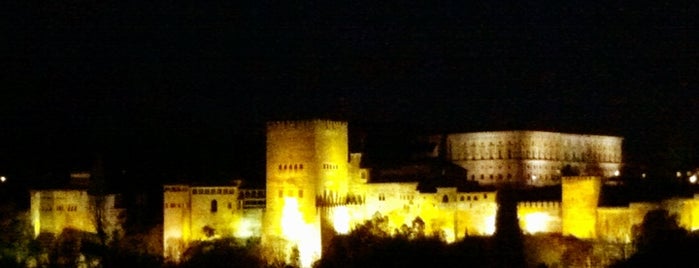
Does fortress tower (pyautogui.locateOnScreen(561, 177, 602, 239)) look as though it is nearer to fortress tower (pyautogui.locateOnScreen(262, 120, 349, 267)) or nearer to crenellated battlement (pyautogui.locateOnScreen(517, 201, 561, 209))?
crenellated battlement (pyautogui.locateOnScreen(517, 201, 561, 209))

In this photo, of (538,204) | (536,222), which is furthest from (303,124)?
(536,222)

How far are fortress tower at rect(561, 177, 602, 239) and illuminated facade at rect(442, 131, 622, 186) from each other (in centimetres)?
1224

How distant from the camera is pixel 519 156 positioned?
67.5m

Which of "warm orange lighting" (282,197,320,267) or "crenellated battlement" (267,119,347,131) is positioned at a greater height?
"crenellated battlement" (267,119,347,131)

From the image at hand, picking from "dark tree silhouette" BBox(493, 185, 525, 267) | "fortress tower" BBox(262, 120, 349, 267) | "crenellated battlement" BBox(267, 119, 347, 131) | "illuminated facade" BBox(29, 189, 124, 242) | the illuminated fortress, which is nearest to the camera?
"dark tree silhouette" BBox(493, 185, 525, 267)

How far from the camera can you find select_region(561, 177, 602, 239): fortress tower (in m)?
52.8

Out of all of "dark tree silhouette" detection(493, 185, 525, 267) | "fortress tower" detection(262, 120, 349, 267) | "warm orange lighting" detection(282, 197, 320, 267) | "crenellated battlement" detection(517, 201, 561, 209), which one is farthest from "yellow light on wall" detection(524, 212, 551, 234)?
"warm orange lighting" detection(282, 197, 320, 267)

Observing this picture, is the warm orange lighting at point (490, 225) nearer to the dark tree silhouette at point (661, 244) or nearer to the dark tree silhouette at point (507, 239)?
the dark tree silhouette at point (507, 239)

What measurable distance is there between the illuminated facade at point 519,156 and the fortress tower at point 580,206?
40.1 feet

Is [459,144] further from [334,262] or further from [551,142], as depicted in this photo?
[334,262]

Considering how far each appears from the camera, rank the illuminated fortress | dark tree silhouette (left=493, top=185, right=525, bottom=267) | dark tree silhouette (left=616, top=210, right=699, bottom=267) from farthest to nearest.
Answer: the illuminated fortress
dark tree silhouette (left=493, top=185, right=525, bottom=267)
dark tree silhouette (left=616, top=210, right=699, bottom=267)

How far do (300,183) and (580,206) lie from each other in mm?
12036

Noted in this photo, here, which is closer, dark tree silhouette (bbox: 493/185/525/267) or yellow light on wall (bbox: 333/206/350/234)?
dark tree silhouette (bbox: 493/185/525/267)

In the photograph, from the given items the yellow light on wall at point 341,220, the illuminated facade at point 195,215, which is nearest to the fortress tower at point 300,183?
the yellow light on wall at point 341,220
